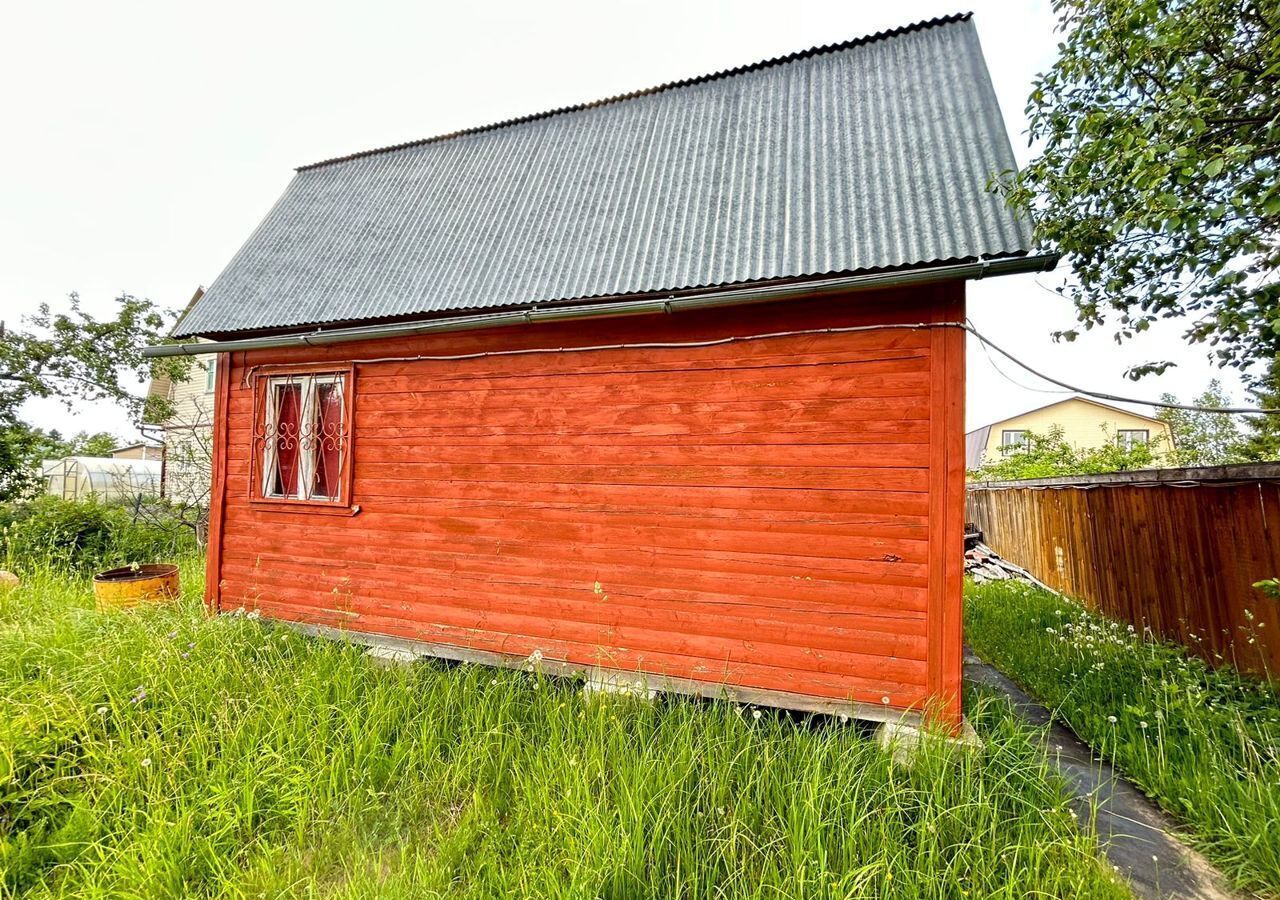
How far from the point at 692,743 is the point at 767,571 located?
1226 mm

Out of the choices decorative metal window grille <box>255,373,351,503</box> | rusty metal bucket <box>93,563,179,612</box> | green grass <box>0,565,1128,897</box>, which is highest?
decorative metal window grille <box>255,373,351,503</box>

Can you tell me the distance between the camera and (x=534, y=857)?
2.44m

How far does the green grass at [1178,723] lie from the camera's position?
8.49 ft

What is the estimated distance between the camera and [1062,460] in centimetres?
1214

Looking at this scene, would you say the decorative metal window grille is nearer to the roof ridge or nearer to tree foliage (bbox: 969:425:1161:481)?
the roof ridge

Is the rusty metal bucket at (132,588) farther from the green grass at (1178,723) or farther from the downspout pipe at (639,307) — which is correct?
the green grass at (1178,723)

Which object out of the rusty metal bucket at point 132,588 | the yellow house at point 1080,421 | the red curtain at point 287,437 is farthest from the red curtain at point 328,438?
the yellow house at point 1080,421

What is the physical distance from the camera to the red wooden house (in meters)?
3.32

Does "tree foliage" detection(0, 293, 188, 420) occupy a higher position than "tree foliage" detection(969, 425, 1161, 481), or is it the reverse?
"tree foliage" detection(0, 293, 188, 420)

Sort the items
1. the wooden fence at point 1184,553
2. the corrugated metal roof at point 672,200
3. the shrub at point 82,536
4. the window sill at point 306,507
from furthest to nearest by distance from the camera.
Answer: the shrub at point 82,536 < the window sill at point 306,507 < the wooden fence at point 1184,553 < the corrugated metal roof at point 672,200

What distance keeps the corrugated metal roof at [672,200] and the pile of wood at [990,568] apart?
7405 millimetres

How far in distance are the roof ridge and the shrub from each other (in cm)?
730

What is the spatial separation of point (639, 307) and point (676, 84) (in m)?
3.98

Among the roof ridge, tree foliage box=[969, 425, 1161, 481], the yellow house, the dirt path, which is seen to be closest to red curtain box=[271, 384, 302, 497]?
the roof ridge
